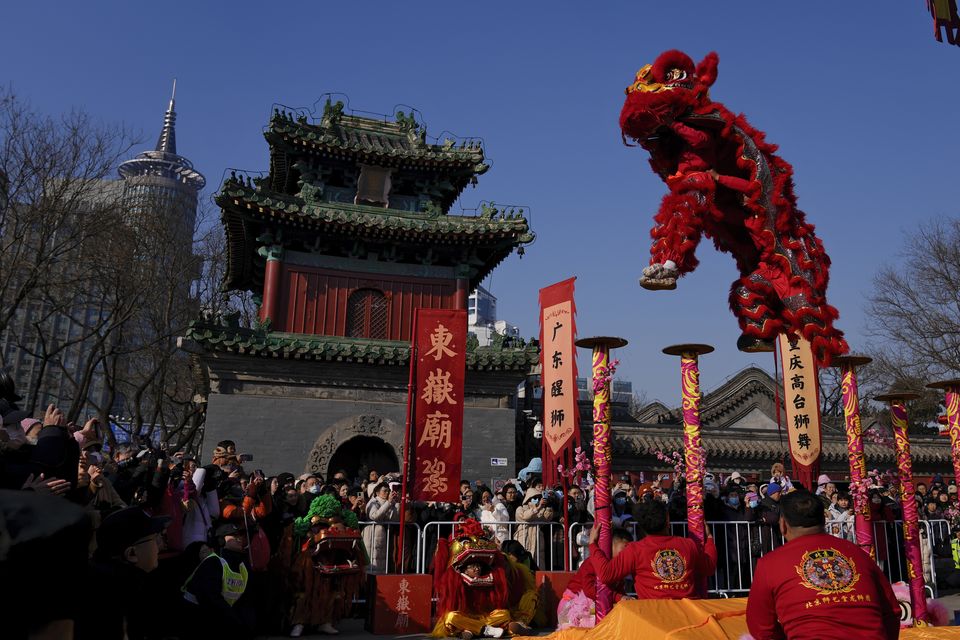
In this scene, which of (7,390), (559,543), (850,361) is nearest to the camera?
(7,390)

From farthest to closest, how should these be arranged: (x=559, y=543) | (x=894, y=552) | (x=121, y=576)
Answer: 1. (x=894, y=552)
2. (x=559, y=543)
3. (x=121, y=576)

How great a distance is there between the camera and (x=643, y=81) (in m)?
6.63

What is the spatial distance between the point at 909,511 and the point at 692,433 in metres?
2.58

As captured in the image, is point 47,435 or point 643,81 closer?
point 47,435

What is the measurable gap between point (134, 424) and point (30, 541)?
24.4 m

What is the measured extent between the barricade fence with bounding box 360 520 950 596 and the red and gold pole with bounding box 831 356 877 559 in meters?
1.54

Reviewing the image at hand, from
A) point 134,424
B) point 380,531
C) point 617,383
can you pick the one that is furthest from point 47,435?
point 617,383

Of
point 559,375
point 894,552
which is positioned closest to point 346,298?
point 559,375

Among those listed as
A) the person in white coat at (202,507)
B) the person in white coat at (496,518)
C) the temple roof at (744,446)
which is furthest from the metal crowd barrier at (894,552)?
the temple roof at (744,446)

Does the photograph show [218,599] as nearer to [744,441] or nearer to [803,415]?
[803,415]

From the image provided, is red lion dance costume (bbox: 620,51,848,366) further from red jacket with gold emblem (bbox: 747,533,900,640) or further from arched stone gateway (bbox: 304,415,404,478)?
arched stone gateway (bbox: 304,415,404,478)

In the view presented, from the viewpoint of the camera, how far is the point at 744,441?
Answer: 20312mm

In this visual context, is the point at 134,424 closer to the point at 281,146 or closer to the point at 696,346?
the point at 281,146

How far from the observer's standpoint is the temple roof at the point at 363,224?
16734mm
